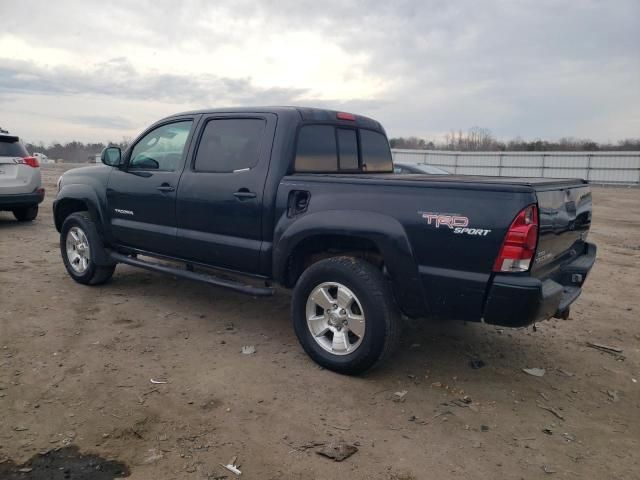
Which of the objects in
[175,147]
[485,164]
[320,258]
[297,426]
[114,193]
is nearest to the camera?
[297,426]

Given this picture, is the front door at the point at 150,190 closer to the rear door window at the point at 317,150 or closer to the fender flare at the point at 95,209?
the fender flare at the point at 95,209

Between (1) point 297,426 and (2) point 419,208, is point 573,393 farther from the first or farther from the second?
(1) point 297,426

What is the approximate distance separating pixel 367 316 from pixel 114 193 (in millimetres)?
3257

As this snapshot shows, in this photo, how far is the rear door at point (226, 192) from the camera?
421cm

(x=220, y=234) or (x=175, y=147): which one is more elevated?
(x=175, y=147)

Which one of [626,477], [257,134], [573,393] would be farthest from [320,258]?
[626,477]

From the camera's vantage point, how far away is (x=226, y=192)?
14.3 feet

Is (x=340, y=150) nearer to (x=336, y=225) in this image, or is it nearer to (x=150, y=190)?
(x=336, y=225)

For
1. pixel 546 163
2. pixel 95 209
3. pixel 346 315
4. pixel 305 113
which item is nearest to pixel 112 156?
pixel 95 209

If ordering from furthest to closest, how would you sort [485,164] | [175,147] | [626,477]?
1. [485,164]
2. [175,147]
3. [626,477]

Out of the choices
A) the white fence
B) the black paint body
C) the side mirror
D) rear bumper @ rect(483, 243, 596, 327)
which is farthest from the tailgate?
the white fence

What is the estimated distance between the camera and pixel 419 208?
331 cm

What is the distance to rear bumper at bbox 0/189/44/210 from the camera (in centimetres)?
933

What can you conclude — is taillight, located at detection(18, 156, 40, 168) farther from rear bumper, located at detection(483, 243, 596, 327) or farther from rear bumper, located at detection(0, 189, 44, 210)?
rear bumper, located at detection(483, 243, 596, 327)
